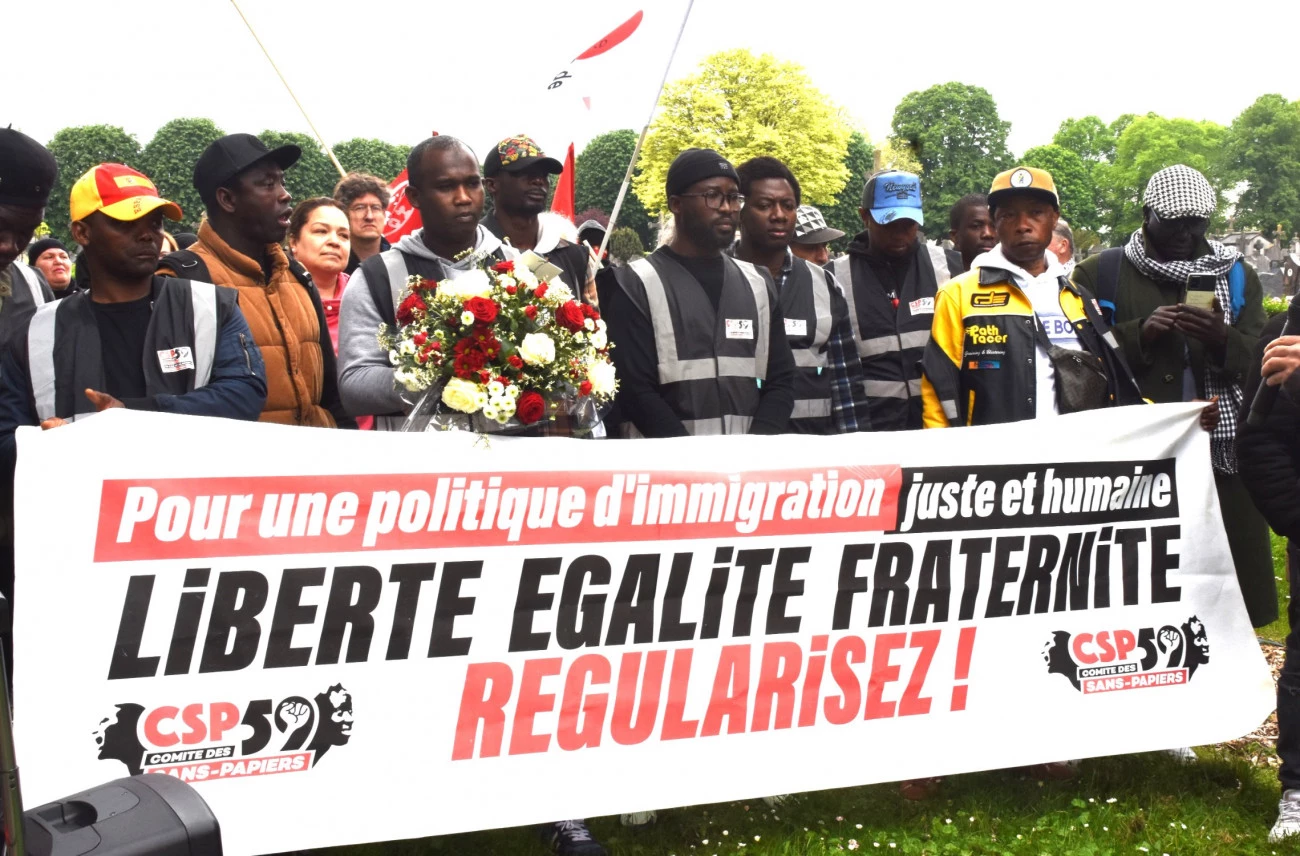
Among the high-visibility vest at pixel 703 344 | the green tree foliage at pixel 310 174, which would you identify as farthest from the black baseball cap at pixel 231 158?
the green tree foliage at pixel 310 174

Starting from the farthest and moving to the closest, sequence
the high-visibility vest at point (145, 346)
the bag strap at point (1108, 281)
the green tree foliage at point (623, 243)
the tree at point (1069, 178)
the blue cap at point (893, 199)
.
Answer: the tree at point (1069, 178) → the green tree foliage at point (623, 243) → the blue cap at point (893, 199) → the bag strap at point (1108, 281) → the high-visibility vest at point (145, 346)

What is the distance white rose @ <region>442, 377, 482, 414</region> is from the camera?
14.7 ft

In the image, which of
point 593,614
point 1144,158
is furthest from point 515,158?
point 1144,158

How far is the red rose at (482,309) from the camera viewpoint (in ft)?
14.9

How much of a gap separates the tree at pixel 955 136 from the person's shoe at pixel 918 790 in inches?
4103

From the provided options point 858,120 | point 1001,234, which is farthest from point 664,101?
point 1001,234

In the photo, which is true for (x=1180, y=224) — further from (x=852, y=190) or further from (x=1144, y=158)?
(x=1144, y=158)

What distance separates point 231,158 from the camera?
220 inches

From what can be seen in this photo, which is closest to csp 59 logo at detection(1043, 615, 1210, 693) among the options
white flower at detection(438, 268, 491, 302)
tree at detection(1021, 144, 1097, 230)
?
white flower at detection(438, 268, 491, 302)

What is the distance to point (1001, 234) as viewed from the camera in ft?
19.7

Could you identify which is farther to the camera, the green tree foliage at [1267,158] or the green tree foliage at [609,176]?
the green tree foliage at [1267,158]

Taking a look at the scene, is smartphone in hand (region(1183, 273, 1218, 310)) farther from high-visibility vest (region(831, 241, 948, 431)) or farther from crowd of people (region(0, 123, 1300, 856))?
high-visibility vest (region(831, 241, 948, 431))

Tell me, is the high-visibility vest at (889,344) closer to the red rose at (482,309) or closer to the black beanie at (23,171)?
the red rose at (482,309)

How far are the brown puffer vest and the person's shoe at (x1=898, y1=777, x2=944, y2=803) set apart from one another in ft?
9.13
